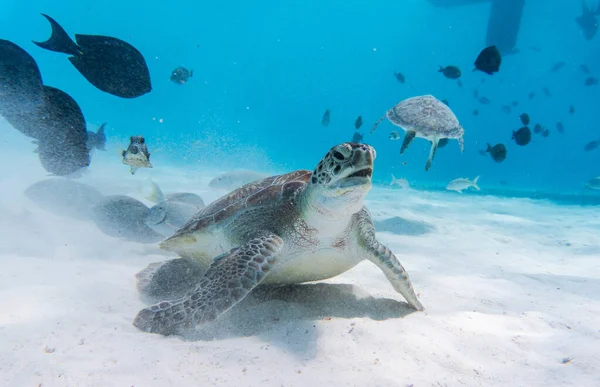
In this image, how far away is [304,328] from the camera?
7.51ft

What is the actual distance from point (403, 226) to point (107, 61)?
6.18 meters

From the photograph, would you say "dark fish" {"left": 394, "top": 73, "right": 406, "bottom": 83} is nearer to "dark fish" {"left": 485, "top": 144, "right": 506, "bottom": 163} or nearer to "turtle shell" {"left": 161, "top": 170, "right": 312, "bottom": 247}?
"dark fish" {"left": 485, "top": 144, "right": 506, "bottom": 163}

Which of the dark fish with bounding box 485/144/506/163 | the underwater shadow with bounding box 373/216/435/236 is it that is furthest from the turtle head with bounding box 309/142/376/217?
the dark fish with bounding box 485/144/506/163

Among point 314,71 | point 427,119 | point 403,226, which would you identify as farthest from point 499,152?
point 314,71

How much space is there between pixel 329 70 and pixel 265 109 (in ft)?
102

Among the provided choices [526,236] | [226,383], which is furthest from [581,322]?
[526,236]

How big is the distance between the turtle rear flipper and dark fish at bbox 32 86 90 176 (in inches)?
94.7

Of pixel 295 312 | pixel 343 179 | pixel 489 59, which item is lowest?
Result: pixel 295 312

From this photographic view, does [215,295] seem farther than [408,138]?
No

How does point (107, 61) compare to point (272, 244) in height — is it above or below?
above

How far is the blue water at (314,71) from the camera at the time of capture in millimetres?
81812

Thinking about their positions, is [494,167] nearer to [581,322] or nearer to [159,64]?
[581,322]

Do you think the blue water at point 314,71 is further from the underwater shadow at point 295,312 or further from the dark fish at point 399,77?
the underwater shadow at point 295,312

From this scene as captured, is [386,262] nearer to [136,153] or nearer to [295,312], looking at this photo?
[295,312]
